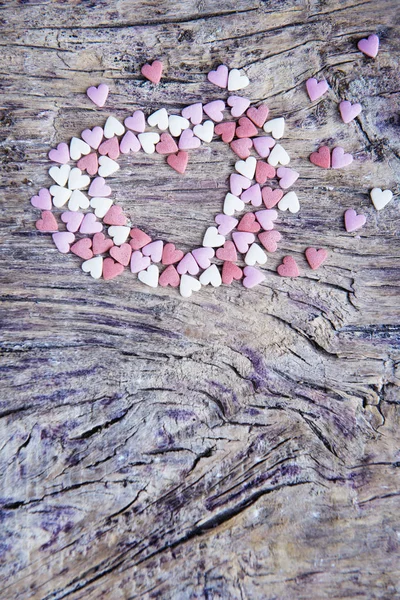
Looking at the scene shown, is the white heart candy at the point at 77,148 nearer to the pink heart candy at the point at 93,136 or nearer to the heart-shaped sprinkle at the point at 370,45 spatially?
the pink heart candy at the point at 93,136

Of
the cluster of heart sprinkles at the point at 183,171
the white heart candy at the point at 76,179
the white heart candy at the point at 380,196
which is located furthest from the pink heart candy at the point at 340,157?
the white heart candy at the point at 76,179

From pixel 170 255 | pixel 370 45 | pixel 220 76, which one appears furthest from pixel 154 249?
pixel 370 45

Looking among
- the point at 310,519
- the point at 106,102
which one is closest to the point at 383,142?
the point at 106,102

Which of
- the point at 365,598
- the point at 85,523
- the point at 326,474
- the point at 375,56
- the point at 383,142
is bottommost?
the point at 365,598

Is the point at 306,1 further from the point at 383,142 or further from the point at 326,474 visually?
the point at 326,474

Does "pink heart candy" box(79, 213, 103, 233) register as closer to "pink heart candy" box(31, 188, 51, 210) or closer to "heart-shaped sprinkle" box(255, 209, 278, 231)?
"pink heart candy" box(31, 188, 51, 210)

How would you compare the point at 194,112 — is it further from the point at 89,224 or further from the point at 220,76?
the point at 89,224
